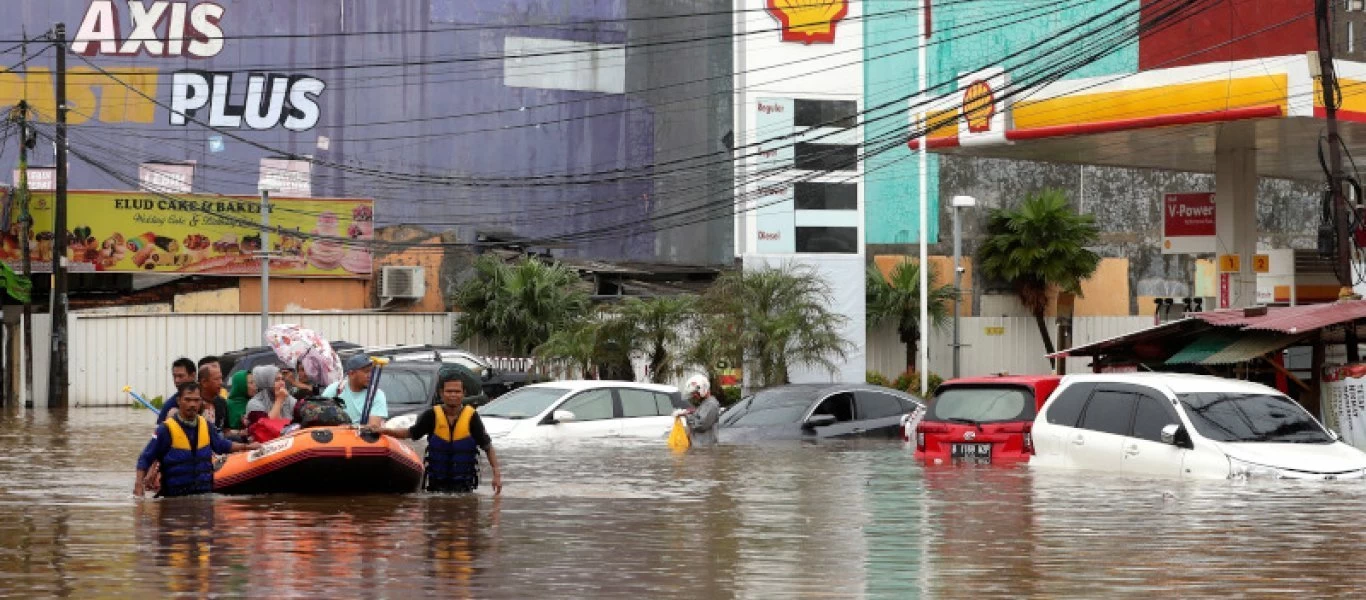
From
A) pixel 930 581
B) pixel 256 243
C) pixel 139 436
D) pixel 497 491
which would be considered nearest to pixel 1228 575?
pixel 930 581

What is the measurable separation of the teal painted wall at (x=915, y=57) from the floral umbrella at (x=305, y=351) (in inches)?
1470

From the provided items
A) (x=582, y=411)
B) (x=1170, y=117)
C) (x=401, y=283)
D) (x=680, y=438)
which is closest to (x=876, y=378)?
(x=401, y=283)

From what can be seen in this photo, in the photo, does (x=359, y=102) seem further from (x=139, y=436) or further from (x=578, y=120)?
(x=139, y=436)

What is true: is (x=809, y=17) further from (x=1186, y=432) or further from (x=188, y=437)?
(x=188, y=437)

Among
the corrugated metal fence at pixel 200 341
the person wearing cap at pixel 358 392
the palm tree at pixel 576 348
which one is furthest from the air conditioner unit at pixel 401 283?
the person wearing cap at pixel 358 392

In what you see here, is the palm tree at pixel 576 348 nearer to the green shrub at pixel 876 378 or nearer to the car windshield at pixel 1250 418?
the green shrub at pixel 876 378

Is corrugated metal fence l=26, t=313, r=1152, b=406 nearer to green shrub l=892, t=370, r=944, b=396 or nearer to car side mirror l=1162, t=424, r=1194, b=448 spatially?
green shrub l=892, t=370, r=944, b=396

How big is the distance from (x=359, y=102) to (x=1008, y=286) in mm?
18701

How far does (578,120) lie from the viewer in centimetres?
6162

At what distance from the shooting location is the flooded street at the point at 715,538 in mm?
11891

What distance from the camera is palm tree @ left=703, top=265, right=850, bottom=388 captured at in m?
44.3

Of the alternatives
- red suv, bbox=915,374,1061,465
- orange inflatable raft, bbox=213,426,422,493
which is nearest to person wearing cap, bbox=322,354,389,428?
orange inflatable raft, bbox=213,426,422,493

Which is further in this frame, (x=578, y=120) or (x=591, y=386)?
(x=578, y=120)

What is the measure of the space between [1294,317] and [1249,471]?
6910mm
